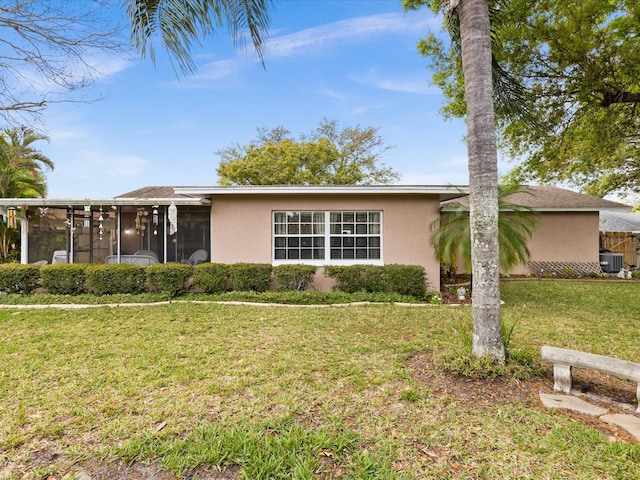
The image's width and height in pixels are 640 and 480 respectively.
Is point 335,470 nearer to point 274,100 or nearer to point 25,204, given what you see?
point 25,204

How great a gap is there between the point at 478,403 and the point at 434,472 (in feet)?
3.79

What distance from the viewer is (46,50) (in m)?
7.97

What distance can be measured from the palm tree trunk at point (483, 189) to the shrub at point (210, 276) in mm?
6912

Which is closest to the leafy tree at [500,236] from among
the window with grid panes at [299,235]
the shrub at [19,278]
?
the window with grid panes at [299,235]

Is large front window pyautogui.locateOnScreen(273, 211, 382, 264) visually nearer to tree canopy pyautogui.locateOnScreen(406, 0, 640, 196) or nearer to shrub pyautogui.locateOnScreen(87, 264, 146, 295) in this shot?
shrub pyautogui.locateOnScreen(87, 264, 146, 295)

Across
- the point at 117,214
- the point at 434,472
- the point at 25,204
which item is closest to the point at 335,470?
the point at 434,472

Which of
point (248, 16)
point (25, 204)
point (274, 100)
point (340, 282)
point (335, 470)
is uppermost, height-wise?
point (274, 100)

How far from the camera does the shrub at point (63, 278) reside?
9.03 metres

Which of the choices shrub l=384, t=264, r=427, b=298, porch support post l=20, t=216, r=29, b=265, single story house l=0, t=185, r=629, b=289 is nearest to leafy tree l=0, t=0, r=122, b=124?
single story house l=0, t=185, r=629, b=289

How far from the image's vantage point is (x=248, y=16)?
4781mm

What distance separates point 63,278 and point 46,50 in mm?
5796

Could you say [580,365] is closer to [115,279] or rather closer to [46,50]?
[115,279]

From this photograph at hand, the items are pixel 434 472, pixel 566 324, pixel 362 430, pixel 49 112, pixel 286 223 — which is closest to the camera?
pixel 434 472

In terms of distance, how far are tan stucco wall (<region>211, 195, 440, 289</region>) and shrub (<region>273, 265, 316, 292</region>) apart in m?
0.63
